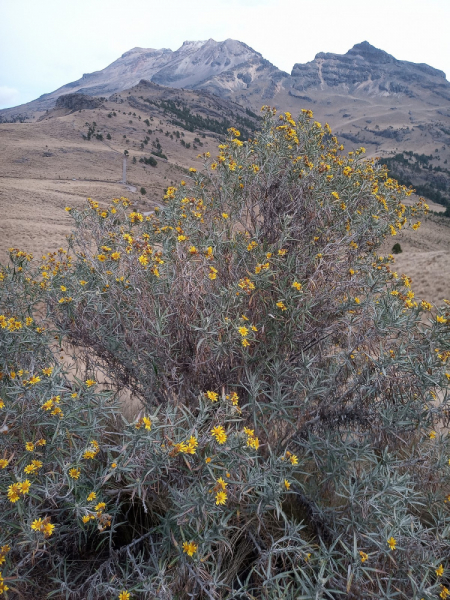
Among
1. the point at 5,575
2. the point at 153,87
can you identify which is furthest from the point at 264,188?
the point at 153,87

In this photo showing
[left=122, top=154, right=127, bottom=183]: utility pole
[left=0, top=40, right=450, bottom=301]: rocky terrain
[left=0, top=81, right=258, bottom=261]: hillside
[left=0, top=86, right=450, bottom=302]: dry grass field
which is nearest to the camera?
[left=0, top=86, right=450, bottom=302]: dry grass field

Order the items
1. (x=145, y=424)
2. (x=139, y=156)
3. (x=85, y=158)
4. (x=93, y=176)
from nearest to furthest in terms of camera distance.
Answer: (x=145, y=424), (x=93, y=176), (x=85, y=158), (x=139, y=156)

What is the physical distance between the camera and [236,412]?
217 centimetres

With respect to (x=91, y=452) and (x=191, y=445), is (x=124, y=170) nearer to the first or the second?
Answer: (x=91, y=452)

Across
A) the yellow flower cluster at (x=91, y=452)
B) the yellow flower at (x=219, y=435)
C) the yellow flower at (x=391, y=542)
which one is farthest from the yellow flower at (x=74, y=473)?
the yellow flower at (x=391, y=542)

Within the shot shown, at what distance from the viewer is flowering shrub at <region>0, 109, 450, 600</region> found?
1.92 m

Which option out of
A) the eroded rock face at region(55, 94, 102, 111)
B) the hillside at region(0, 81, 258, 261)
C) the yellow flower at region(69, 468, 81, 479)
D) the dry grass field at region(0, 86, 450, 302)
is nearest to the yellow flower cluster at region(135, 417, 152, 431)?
the yellow flower at region(69, 468, 81, 479)

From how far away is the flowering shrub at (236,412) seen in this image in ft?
6.30

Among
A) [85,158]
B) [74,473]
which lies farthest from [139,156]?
[74,473]

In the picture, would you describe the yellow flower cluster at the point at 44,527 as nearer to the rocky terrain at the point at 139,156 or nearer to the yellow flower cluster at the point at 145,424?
the yellow flower cluster at the point at 145,424

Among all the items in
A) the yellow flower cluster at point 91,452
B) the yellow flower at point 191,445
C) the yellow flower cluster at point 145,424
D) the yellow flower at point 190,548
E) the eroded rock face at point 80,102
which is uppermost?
the eroded rock face at point 80,102

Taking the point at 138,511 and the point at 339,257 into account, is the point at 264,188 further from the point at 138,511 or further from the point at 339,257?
the point at 138,511

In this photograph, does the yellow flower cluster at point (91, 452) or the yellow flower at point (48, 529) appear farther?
the yellow flower cluster at point (91, 452)

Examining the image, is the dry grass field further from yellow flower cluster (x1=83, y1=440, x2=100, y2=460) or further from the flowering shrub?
yellow flower cluster (x1=83, y1=440, x2=100, y2=460)
